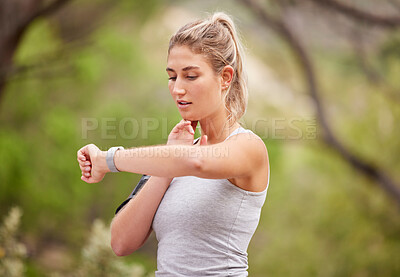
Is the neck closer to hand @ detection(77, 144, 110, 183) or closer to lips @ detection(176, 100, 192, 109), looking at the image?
lips @ detection(176, 100, 192, 109)

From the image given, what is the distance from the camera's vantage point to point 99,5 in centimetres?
1059

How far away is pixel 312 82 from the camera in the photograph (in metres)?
5.55

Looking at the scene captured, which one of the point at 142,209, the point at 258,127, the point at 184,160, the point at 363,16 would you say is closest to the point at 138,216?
the point at 142,209

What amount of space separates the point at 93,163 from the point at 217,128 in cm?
39

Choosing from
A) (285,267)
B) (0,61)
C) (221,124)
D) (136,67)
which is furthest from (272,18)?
(136,67)

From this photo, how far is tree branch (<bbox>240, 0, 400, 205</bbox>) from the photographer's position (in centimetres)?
524

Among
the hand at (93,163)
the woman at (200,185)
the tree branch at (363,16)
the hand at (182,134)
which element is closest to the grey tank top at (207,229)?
the woman at (200,185)

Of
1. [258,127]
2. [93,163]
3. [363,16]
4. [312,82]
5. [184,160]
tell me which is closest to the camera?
[184,160]

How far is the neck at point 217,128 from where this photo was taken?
1.52 meters

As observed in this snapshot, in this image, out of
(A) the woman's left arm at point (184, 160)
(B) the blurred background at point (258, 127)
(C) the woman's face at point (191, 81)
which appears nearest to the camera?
(A) the woman's left arm at point (184, 160)

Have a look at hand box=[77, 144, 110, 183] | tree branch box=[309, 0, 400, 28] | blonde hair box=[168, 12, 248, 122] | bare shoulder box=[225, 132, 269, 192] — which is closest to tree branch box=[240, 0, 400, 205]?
tree branch box=[309, 0, 400, 28]

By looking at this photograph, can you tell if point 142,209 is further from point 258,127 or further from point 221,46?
point 258,127

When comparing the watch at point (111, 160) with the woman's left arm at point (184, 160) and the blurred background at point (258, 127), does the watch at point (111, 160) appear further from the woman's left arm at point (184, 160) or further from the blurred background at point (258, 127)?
the blurred background at point (258, 127)

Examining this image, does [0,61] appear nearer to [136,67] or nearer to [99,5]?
[99,5]
